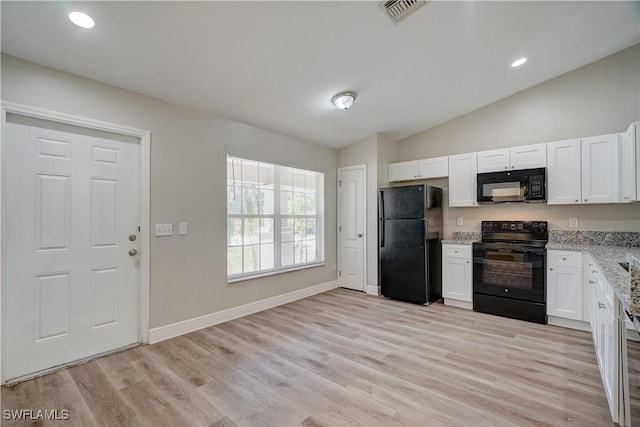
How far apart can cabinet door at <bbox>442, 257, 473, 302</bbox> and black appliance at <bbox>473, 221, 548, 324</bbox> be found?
0.31 ft

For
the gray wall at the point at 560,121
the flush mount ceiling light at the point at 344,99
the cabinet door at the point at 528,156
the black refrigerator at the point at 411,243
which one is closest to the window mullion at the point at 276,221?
the flush mount ceiling light at the point at 344,99

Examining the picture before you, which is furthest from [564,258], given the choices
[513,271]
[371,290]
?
[371,290]

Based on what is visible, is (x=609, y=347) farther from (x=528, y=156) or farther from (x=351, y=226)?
(x=351, y=226)

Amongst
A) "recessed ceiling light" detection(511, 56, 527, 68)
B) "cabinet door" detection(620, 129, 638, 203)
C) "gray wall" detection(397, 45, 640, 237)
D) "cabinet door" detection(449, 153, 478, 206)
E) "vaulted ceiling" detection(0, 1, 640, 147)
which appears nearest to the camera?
"vaulted ceiling" detection(0, 1, 640, 147)

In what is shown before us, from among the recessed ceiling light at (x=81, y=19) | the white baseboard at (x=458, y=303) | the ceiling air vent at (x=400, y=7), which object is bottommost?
the white baseboard at (x=458, y=303)

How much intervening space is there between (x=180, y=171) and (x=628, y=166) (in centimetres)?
463

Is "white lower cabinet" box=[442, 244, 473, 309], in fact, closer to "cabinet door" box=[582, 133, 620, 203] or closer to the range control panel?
the range control panel

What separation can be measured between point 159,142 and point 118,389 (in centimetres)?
216

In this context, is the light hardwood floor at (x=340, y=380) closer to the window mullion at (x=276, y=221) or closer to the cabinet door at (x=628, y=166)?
the window mullion at (x=276, y=221)

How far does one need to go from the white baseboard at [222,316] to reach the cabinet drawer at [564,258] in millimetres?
3079

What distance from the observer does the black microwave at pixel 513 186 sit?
3.47 metres

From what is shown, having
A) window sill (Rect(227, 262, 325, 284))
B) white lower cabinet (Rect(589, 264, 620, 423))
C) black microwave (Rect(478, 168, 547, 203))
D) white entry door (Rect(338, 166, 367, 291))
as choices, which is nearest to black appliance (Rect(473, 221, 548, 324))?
black microwave (Rect(478, 168, 547, 203))

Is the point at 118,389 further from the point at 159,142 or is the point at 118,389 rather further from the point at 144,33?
the point at 144,33

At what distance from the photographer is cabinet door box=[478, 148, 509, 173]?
3.75m
